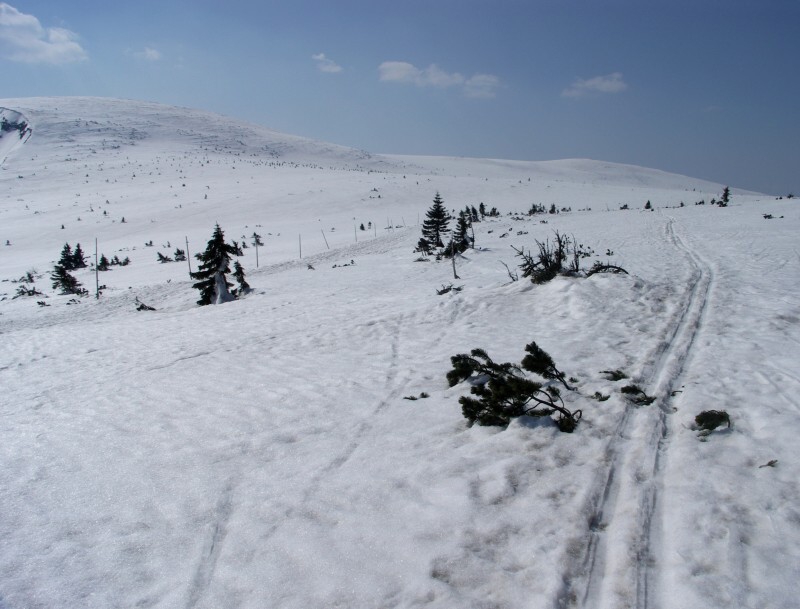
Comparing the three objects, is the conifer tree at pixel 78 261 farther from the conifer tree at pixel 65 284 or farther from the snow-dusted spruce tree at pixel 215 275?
the snow-dusted spruce tree at pixel 215 275

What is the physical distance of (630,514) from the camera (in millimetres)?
3826

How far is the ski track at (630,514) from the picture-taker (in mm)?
3185

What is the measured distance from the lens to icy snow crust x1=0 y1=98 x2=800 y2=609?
11.4 feet

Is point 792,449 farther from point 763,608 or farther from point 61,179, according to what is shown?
point 61,179

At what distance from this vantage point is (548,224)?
33.0m

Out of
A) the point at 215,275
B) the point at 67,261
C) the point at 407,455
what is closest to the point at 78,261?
the point at 67,261

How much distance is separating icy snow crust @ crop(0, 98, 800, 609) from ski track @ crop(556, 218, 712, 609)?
2cm

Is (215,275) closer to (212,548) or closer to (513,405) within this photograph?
(513,405)

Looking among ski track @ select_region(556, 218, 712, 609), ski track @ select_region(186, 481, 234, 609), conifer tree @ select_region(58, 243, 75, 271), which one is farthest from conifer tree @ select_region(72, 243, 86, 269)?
ski track @ select_region(556, 218, 712, 609)

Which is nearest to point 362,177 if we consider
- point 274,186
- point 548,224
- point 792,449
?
point 274,186

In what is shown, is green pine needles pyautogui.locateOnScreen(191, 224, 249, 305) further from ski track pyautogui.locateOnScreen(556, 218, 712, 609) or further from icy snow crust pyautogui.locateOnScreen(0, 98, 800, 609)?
ski track pyautogui.locateOnScreen(556, 218, 712, 609)

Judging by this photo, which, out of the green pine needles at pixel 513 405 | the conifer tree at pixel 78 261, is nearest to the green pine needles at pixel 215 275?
the green pine needles at pixel 513 405

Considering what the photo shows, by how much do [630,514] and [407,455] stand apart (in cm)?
221

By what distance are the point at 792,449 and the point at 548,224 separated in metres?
30.2
